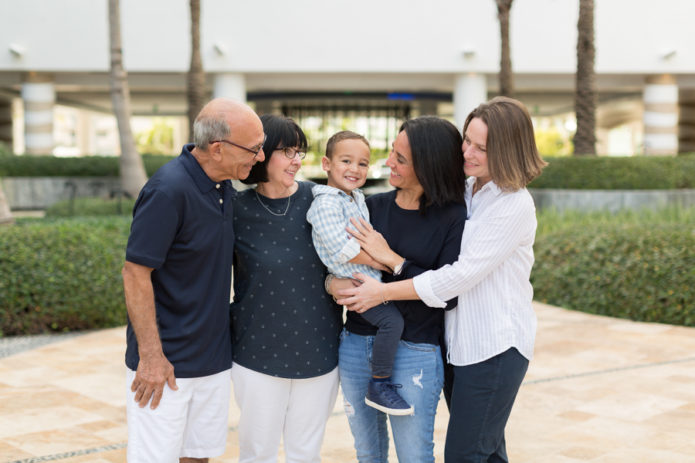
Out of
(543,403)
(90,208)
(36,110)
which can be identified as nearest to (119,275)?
(543,403)

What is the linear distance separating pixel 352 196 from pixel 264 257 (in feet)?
1.35

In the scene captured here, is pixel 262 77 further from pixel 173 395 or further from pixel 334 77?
pixel 173 395

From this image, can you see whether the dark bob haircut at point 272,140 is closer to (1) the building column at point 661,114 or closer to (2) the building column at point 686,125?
(1) the building column at point 661,114

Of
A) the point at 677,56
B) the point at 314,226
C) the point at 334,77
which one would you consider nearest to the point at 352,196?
the point at 314,226

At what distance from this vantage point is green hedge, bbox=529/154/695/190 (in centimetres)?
1461

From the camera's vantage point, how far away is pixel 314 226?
2.93 m

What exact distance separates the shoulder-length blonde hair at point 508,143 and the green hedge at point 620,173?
40.3 ft

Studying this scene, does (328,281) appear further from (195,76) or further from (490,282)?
(195,76)

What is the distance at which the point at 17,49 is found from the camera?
76.3 feet

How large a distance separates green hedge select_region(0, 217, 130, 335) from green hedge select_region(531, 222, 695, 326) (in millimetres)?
4648

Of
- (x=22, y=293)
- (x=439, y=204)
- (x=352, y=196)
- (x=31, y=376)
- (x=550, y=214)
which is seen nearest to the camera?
(x=439, y=204)

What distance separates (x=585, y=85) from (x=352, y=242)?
13.7 metres

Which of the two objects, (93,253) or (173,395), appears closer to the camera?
(173,395)

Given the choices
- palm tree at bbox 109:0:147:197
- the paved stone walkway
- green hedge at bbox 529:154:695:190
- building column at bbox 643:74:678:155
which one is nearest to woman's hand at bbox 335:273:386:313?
the paved stone walkway
